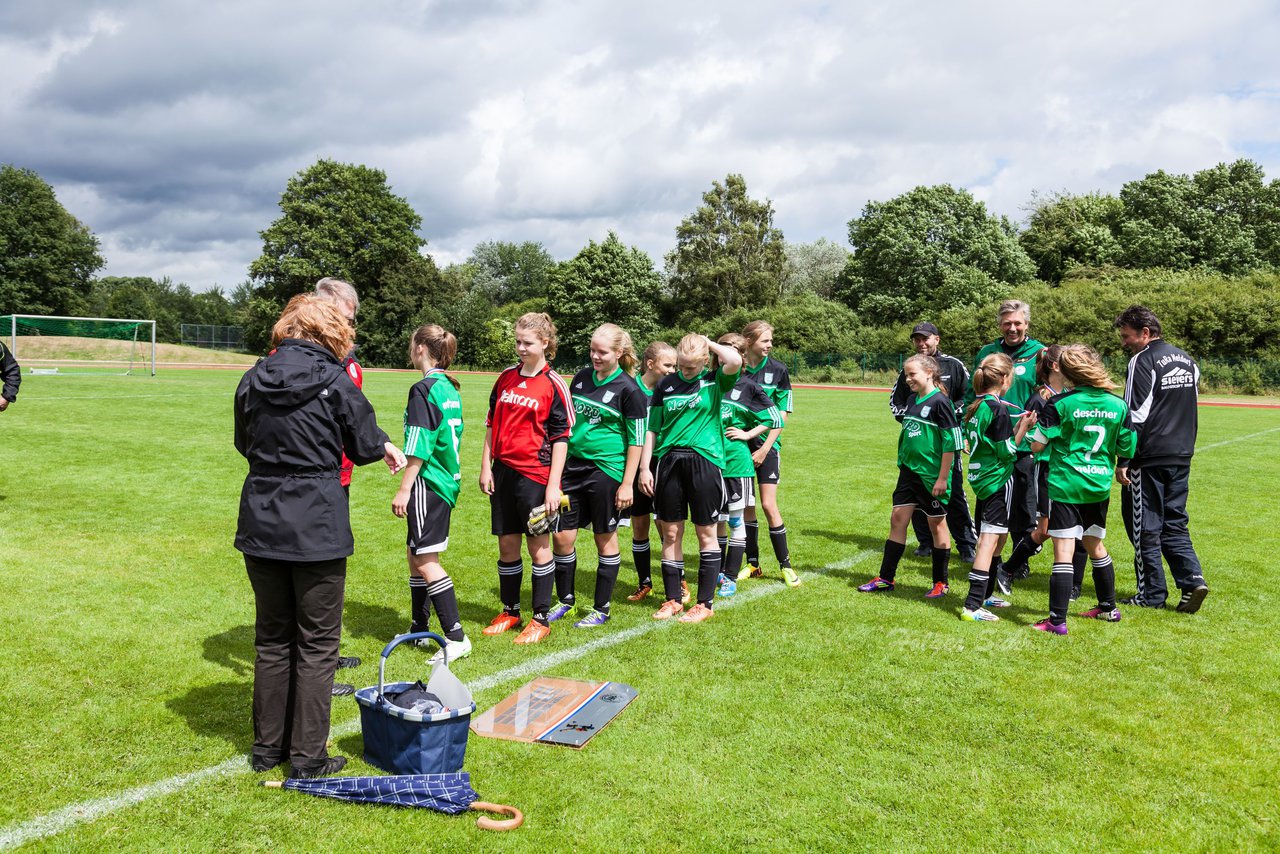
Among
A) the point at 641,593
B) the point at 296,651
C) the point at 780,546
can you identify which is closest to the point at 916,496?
the point at 780,546

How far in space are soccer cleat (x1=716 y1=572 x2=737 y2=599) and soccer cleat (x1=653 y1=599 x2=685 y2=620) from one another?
65 cm

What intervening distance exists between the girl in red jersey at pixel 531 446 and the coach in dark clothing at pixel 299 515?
1662mm

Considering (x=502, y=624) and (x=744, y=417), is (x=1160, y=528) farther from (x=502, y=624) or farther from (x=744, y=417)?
(x=502, y=624)

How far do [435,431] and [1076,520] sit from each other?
14.1 feet

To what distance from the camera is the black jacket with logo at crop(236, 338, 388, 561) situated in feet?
11.3

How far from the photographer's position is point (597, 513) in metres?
5.72

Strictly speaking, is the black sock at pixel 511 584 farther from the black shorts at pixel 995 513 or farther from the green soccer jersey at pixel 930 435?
the black shorts at pixel 995 513

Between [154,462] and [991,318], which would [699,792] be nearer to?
[154,462]

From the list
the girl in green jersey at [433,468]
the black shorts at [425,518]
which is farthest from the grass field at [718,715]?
Answer: the black shorts at [425,518]

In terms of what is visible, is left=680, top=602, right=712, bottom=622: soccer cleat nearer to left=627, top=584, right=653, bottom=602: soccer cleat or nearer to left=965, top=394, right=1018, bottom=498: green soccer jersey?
left=627, top=584, right=653, bottom=602: soccer cleat

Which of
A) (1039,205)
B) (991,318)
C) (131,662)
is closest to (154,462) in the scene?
(131,662)

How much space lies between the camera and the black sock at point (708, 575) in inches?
233

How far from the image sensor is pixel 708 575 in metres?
5.94

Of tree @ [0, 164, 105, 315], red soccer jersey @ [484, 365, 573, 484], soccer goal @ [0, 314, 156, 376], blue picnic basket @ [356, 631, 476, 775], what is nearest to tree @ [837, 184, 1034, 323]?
soccer goal @ [0, 314, 156, 376]
